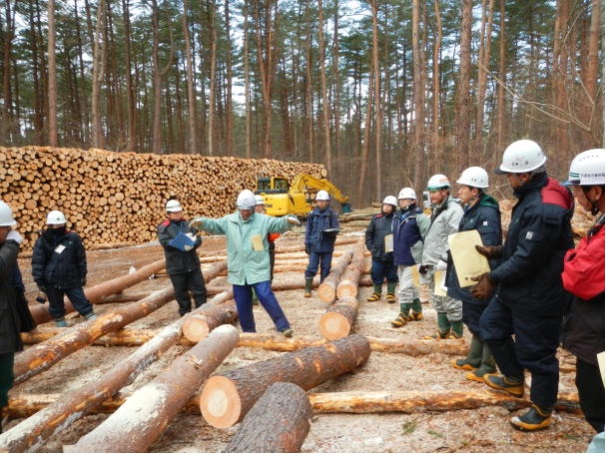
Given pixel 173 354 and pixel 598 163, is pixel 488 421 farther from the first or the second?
pixel 173 354

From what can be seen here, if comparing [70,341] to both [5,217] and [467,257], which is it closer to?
[5,217]

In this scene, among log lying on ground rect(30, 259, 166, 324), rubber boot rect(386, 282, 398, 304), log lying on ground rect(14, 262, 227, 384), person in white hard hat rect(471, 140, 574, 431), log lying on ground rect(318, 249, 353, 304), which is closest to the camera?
person in white hard hat rect(471, 140, 574, 431)

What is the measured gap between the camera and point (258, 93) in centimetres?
3231

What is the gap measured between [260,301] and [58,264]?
310 cm

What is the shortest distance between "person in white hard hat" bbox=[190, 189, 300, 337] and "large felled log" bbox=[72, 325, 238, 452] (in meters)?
1.29

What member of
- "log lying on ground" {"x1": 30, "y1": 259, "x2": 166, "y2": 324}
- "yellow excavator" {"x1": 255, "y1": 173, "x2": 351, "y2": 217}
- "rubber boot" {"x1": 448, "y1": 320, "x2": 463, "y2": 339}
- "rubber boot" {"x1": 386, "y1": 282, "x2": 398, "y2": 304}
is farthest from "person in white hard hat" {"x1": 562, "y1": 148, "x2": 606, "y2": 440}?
"yellow excavator" {"x1": 255, "y1": 173, "x2": 351, "y2": 217}

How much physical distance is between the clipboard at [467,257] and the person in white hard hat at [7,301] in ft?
11.4

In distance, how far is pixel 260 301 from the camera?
529 centimetres

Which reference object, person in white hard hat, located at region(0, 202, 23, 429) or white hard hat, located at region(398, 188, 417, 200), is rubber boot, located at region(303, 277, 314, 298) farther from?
person in white hard hat, located at region(0, 202, 23, 429)

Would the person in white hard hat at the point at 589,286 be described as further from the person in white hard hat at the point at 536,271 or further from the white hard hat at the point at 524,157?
the white hard hat at the point at 524,157

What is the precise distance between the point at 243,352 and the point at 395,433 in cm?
232

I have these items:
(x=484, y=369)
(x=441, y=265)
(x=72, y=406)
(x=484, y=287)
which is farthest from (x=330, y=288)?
(x=72, y=406)

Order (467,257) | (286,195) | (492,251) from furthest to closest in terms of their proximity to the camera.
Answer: (286,195)
(467,257)
(492,251)

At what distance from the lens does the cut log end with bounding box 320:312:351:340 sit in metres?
4.91
